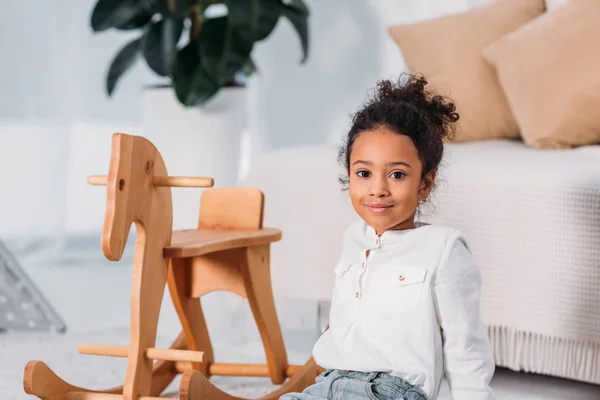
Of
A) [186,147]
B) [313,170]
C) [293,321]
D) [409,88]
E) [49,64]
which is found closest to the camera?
[409,88]

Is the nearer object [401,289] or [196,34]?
[401,289]

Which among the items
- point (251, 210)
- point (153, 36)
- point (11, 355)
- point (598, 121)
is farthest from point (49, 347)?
point (598, 121)

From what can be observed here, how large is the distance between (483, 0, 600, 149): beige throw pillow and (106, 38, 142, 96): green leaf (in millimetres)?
1047

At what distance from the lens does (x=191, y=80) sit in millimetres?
2254

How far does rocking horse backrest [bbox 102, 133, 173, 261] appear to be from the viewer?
118 cm

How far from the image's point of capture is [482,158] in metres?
1.67

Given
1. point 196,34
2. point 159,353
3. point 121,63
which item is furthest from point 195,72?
point 159,353

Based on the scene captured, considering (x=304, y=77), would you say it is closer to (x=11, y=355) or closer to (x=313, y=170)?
(x=313, y=170)

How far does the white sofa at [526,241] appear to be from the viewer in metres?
1.46

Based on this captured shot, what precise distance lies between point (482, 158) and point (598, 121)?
32 centimetres

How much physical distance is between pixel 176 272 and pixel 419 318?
0.56 metres

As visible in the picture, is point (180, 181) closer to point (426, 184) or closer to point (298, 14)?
point (426, 184)

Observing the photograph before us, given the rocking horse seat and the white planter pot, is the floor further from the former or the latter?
the white planter pot

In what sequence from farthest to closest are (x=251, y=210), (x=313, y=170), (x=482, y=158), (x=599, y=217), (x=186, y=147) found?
(x=186, y=147), (x=313, y=170), (x=482, y=158), (x=251, y=210), (x=599, y=217)
